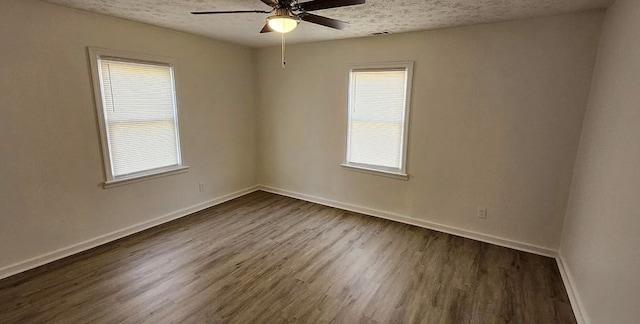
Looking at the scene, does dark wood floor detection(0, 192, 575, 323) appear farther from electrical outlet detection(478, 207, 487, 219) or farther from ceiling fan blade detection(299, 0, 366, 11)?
ceiling fan blade detection(299, 0, 366, 11)

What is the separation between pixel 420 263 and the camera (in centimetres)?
289

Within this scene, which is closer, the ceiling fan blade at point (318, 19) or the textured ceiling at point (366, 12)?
the ceiling fan blade at point (318, 19)

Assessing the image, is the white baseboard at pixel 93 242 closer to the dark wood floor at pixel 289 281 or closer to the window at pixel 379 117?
the dark wood floor at pixel 289 281


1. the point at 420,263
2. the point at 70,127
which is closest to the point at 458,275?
the point at 420,263

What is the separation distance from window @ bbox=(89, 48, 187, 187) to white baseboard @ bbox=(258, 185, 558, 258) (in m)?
2.00

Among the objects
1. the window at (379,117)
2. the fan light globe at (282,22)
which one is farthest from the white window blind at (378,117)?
the fan light globe at (282,22)

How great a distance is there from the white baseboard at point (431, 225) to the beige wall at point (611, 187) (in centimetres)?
41

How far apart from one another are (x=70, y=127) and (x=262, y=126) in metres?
2.61

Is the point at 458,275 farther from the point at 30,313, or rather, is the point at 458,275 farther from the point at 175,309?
the point at 30,313

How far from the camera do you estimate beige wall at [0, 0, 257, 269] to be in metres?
2.50

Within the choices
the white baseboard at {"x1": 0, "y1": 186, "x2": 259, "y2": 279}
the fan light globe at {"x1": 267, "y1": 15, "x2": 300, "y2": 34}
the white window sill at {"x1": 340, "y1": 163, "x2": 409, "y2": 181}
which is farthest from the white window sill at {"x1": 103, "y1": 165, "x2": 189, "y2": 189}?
the fan light globe at {"x1": 267, "y1": 15, "x2": 300, "y2": 34}

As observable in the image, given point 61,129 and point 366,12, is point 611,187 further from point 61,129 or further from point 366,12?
point 61,129

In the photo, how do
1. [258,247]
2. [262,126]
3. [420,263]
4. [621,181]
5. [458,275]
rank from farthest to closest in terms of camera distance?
1. [262,126]
2. [258,247]
3. [420,263]
4. [458,275]
5. [621,181]

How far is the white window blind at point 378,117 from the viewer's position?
145 inches
